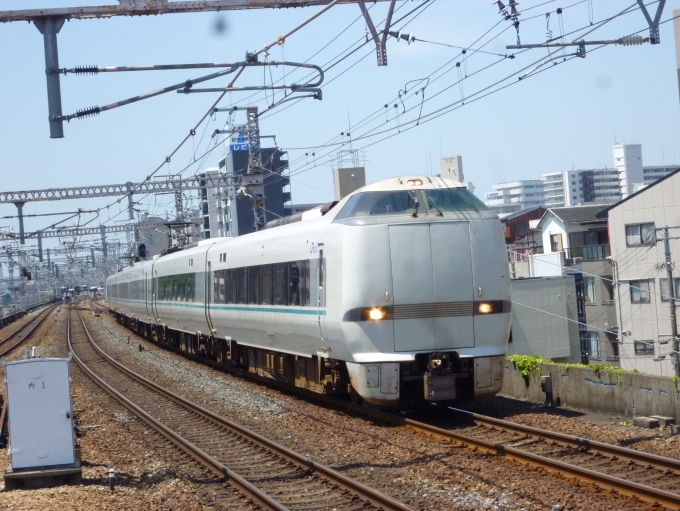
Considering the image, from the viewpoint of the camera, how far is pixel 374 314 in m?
11.4

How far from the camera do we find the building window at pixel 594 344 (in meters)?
35.3

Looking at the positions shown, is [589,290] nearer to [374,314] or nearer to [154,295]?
[154,295]

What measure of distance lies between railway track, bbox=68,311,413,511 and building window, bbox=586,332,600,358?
22.1 metres

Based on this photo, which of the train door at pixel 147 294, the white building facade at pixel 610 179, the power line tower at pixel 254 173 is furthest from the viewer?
the white building facade at pixel 610 179

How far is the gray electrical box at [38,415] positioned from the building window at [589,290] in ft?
95.0

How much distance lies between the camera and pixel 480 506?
24.1ft

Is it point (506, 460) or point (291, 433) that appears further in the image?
point (291, 433)

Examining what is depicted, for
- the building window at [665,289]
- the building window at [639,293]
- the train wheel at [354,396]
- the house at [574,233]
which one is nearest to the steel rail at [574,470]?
the train wheel at [354,396]

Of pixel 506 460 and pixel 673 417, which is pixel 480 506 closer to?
pixel 506 460

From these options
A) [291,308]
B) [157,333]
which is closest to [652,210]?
[157,333]

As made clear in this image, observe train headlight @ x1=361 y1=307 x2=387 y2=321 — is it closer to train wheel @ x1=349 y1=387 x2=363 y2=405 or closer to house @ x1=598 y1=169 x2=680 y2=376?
train wheel @ x1=349 y1=387 x2=363 y2=405

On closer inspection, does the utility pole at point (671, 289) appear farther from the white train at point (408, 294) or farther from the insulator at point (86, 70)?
the insulator at point (86, 70)

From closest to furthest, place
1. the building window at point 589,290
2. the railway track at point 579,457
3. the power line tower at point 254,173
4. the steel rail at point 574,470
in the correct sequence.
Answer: the steel rail at point 574,470
the railway track at point 579,457
the power line tower at point 254,173
the building window at point 589,290

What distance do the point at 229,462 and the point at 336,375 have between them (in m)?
2.79
